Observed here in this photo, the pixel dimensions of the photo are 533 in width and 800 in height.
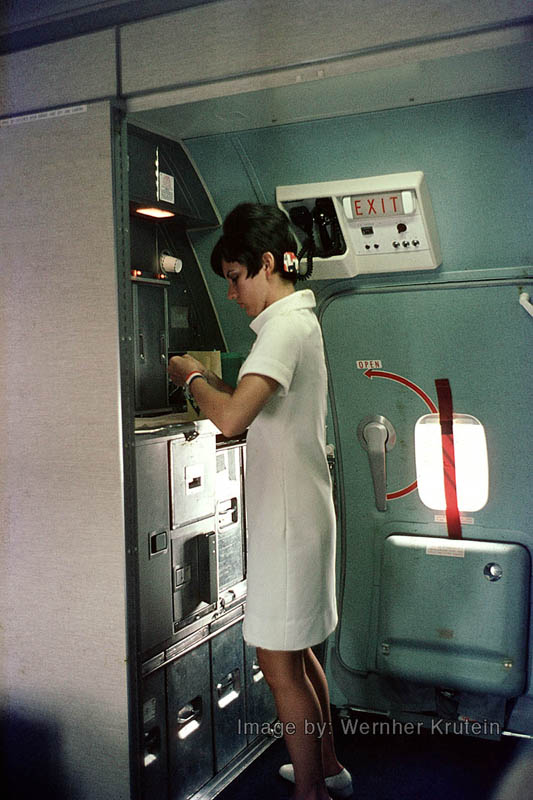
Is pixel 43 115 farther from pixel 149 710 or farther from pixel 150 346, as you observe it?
pixel 149 710

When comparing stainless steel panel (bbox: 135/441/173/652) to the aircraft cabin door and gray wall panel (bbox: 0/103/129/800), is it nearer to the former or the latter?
gray wall panel (bbox: 0/103/129/800)

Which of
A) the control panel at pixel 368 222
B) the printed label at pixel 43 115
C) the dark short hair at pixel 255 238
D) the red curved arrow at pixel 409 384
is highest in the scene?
the printed label at pixel 43 115

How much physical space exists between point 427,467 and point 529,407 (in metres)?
0.56

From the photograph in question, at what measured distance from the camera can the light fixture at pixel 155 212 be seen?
3.27 m

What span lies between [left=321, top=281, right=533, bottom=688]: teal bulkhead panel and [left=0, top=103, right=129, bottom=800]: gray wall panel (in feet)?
4.71

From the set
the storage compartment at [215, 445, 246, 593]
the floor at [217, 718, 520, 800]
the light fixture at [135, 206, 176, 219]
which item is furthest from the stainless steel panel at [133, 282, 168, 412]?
the floor at [217, 718, 520, 800]

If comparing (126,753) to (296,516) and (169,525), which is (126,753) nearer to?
(169,525)

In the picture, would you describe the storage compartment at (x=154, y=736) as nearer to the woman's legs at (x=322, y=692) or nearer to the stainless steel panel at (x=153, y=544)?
the stainless steel panel at (x=153, y=544)

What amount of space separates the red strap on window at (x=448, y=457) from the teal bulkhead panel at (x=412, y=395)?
0.03 meters

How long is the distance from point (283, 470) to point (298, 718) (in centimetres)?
87

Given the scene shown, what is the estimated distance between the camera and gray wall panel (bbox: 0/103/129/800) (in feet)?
8.12

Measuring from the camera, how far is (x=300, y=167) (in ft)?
11.1

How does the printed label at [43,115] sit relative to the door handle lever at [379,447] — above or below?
above

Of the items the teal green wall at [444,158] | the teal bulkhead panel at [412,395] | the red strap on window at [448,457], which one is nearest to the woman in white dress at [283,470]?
the teal green wall at [444,158]
